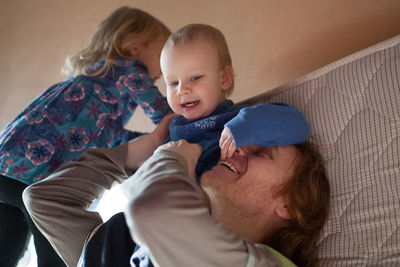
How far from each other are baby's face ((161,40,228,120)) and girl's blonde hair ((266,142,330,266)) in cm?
33

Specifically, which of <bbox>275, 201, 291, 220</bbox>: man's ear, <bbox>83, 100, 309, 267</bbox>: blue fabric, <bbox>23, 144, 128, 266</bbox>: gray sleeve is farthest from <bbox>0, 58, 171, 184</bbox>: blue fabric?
<bbox>275, 201, 291, 220</bbox>: man's ear

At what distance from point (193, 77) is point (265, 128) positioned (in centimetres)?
30

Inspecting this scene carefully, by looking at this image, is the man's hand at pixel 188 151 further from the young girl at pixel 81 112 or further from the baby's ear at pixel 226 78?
the young girl at pixel 81 112

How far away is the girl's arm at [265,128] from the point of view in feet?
2.68

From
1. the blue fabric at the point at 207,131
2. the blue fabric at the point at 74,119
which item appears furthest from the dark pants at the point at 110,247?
the blue fabric at the point at 74,119

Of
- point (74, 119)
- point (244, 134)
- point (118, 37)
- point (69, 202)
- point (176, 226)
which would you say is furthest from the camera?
point (118, 37)

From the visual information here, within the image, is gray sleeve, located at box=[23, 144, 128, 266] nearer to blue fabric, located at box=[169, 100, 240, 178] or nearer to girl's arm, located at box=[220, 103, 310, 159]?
blue fabric, located at box=[169, 100, 240, 178]

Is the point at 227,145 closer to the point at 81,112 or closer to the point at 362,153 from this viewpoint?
the point at 362,153

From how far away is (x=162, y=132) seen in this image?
1193 mm

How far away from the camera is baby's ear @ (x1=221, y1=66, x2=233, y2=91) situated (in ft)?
3.54

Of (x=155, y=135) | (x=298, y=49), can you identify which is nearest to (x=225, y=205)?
(x=155, y=135)

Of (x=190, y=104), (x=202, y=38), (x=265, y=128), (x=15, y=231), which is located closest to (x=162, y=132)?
(x=190, y=104)

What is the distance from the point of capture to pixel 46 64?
2256mm

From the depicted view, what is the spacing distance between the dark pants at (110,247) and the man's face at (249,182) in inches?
10.4
